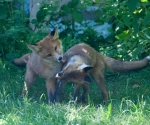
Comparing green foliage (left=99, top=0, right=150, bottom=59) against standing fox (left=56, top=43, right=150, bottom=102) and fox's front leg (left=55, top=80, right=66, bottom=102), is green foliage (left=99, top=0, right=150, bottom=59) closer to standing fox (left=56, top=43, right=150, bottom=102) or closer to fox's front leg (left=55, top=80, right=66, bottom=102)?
standing fox (left=56, top=43, right=150, bottom=102)

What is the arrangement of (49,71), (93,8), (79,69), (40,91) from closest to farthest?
1. (79,69)
2. (49,71)
3. (40,91)
4. (93,8)

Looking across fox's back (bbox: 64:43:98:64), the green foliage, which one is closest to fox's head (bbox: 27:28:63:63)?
fox's back (bbox: 64:43:98:64)

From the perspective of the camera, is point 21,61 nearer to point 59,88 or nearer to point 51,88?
point 51,88

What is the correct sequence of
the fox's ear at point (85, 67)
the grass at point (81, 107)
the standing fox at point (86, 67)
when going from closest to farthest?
the grass at point (81, 107) → the fox's ear at point (85, 67) → the standing fox at point (86, 67)

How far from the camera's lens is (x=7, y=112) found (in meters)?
6.17

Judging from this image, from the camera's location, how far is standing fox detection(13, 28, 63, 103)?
24.1ft

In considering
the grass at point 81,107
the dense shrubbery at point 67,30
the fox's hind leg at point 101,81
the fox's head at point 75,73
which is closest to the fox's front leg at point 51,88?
the grass at point 81,107

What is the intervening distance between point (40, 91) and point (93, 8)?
150 inches

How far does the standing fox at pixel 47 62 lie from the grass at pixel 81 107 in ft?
0.91

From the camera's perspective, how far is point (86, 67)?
6.73m

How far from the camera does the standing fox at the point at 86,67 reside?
6848mm

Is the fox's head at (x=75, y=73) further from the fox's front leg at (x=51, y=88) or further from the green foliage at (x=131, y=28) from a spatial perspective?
the green foliage at (x=131, y=28)

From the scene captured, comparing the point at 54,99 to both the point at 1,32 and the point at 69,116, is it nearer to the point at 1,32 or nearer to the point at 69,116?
the point at 69,116

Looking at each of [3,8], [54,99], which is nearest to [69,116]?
[54,99]
